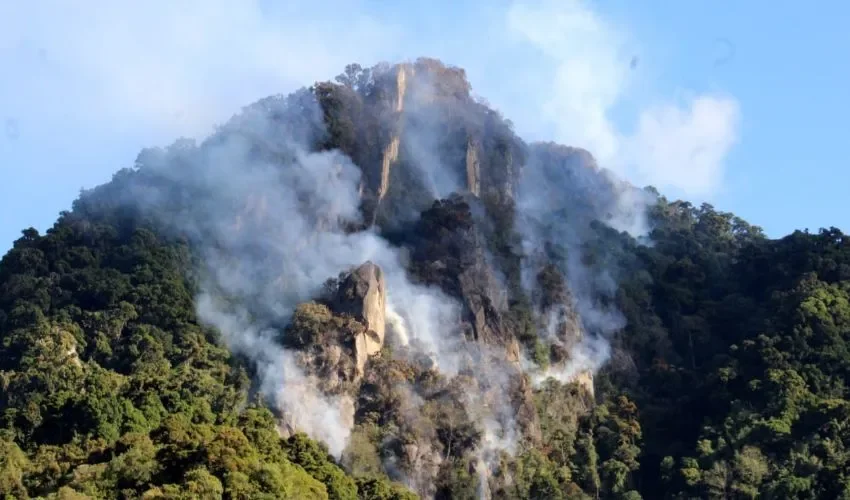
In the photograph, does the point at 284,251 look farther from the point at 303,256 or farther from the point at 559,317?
the point at 559,317

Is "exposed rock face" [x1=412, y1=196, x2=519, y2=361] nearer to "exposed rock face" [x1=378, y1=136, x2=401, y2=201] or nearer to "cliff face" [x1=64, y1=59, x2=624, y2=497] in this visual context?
"cliff face" [x1=64, y1=59, x2=624, y2=497]

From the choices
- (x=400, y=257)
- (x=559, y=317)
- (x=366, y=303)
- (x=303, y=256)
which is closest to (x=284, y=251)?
(x=303, y=256)

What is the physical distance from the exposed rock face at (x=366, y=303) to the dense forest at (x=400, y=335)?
16 cm

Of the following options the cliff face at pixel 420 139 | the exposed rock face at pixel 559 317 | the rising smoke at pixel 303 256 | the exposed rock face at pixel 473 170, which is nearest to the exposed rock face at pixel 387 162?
the cliff face at pixel 420 139

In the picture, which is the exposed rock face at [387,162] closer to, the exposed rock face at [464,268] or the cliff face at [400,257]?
the cliff face at [400,257]

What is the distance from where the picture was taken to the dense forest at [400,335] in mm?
60062

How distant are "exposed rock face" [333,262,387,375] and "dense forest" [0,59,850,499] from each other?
0.54 feet

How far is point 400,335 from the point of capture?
73438mm

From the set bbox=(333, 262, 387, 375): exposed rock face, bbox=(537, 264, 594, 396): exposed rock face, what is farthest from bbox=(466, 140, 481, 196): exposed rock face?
bbox=(333, 262, 387, 375): exposed rock face

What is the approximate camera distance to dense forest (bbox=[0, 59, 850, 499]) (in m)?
60.1

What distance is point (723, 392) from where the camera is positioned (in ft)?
247

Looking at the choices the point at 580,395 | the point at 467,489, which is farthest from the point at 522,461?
the point at 580,395

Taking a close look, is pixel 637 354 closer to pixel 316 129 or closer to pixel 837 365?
pixel 837 365

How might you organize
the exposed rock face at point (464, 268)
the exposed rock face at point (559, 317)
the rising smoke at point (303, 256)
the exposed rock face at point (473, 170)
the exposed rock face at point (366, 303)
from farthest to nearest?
the exposed rock face at point (473, 170), the exposed rock face at point (559, 317), the exposed rock face at point (464, 268), the exposed rock face at point (366, 303), the rising smoke at point (303, 256)
